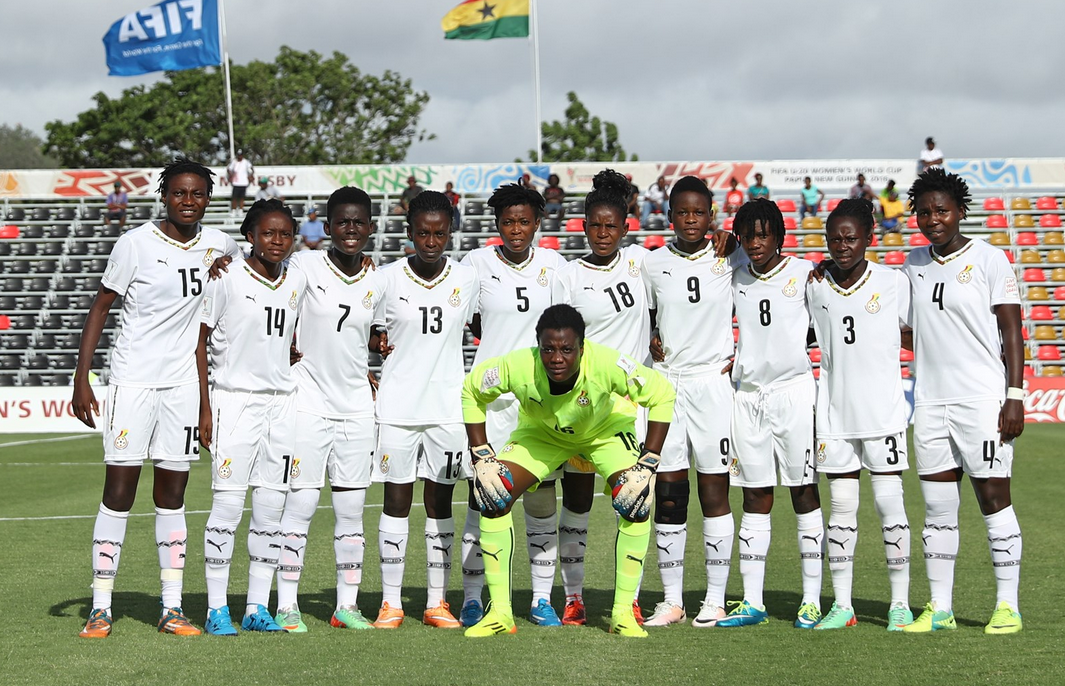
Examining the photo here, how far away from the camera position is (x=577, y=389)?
21.1ft

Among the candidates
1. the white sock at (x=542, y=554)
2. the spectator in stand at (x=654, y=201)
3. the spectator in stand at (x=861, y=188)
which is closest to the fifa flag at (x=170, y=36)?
the spectator in stand at (x=654, y=201)

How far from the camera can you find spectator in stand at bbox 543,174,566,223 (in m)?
27.4

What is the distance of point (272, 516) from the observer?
6672mm

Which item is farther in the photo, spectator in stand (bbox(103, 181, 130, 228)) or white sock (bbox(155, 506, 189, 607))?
spectator in stand (bbox(103, 181, 130, 228))

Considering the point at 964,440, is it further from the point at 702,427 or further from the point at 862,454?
the point at 702,427

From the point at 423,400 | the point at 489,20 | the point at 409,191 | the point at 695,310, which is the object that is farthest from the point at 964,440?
the point at 489,20

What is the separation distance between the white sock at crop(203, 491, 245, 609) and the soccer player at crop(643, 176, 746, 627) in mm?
2396

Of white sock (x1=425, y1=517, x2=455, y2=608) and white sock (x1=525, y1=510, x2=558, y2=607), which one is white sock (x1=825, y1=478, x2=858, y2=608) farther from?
white sock (x1=425, y1=517, x2=455, y2=608)

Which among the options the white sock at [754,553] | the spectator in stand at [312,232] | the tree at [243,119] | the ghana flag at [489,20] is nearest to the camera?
the white sock at [754,553]

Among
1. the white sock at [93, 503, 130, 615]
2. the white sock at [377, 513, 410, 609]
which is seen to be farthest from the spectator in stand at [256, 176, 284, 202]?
the white sock at [377, 513, 410, 609]

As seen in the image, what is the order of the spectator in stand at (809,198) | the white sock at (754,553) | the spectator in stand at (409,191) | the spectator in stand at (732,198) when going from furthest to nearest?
the spectator in stand at (809,198) < the spectator in stand at (732,198) < the spectator in stand at (409,191) < the white sock at (754,553)

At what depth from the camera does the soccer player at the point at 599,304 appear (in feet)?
22.8

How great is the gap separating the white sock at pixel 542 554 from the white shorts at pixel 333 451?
40.3 inches

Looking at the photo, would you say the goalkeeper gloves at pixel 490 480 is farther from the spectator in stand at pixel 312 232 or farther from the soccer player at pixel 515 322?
the spectator in stand at pixel 312 232
